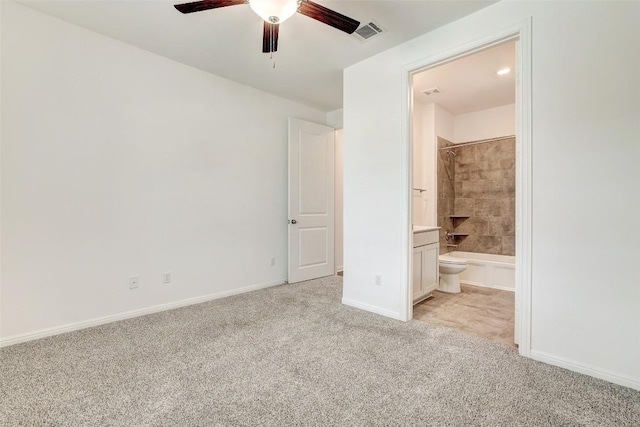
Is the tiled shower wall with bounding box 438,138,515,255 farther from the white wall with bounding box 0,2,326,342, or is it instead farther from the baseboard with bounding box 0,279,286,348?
the baseboard with bounding box 0,279,286,348

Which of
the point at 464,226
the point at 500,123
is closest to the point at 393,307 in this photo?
the point at 464,226

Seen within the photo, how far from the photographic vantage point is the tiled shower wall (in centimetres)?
443

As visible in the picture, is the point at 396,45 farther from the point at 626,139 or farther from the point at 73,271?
the point at 73,271

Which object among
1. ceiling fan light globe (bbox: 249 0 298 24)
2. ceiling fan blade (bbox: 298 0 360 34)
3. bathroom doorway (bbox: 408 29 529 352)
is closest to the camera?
ceiling fan light globe (bbox: 249 0 298 24)

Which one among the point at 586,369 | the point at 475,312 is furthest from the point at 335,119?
the point at 586,369

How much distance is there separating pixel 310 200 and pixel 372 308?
1.85 m

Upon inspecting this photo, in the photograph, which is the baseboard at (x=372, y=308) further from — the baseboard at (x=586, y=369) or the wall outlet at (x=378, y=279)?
the baseboard at (x=586, y=369)

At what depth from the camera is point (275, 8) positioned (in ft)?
5.50

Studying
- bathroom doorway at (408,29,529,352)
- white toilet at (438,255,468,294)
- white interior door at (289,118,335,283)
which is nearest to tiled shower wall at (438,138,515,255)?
bathroom doorway at (408,29,529,352)

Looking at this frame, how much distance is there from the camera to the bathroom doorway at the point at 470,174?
3.61 meters

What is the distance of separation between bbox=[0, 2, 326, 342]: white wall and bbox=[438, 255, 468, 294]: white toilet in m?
2.34

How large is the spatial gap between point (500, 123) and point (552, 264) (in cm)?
323

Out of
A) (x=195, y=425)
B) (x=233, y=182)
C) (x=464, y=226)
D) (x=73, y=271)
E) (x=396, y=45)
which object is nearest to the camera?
(x=195, y=425)

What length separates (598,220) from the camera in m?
1.84
